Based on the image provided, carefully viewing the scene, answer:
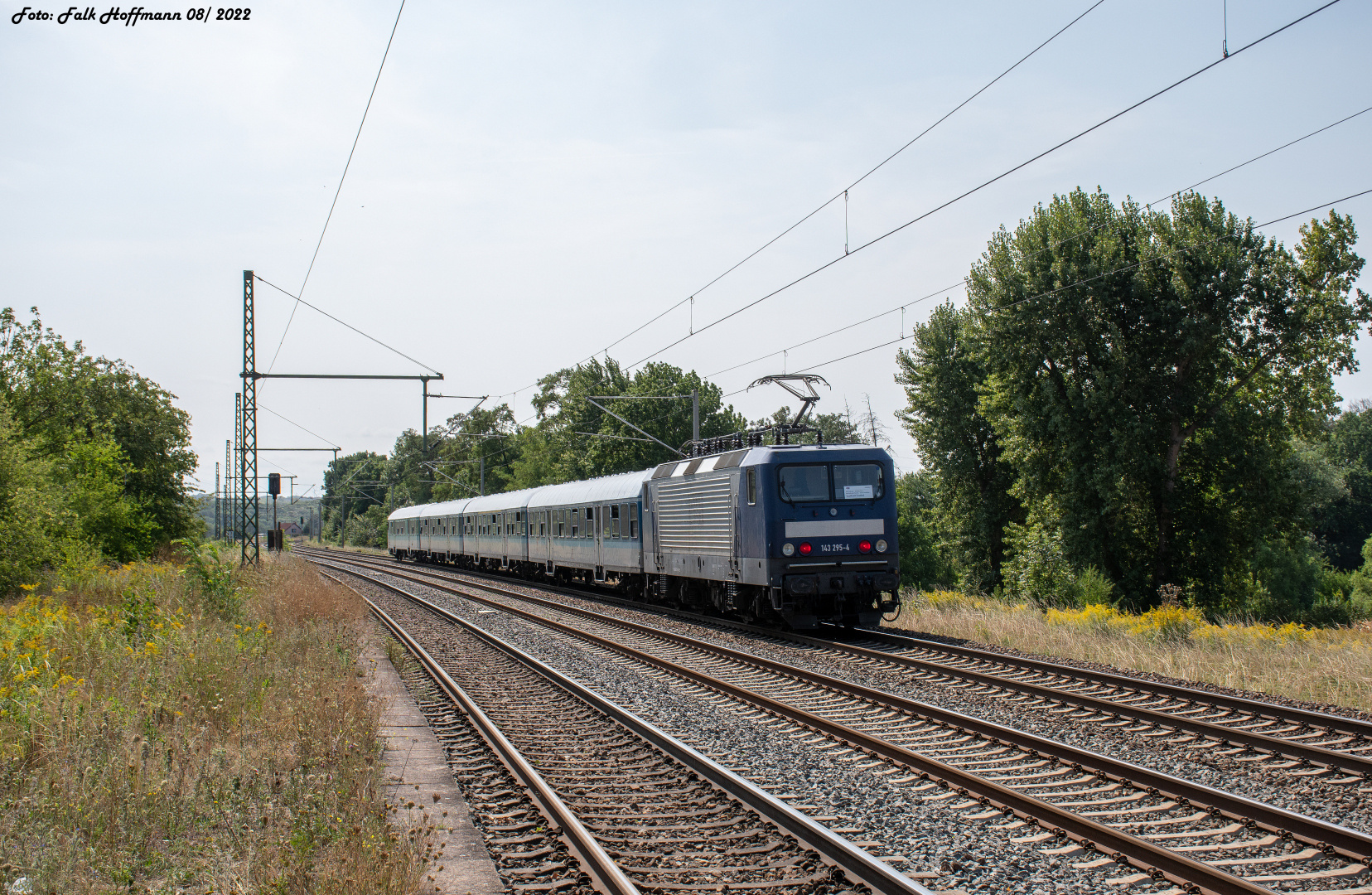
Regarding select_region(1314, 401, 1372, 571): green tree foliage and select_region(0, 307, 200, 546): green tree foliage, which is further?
select_region(1314, 401, 1372, 571): green tree foliage

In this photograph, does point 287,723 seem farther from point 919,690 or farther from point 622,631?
point 622,631

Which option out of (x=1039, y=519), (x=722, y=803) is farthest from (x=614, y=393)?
(x=722, y=803)

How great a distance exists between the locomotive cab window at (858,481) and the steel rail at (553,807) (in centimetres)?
735

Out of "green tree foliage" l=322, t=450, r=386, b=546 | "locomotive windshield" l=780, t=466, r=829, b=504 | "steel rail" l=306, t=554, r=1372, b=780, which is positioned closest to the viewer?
"steel rail" l=306, t=554, r=1372, b=780

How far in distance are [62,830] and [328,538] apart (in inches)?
4549

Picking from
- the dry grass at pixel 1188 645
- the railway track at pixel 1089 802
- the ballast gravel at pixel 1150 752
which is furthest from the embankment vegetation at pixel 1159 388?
the railway track at pixel 1089 802

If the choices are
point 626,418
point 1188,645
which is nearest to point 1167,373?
point 1188,645

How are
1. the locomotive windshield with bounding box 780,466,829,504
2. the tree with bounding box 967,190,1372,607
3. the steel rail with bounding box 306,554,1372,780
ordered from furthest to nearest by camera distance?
the tree with bounding box 967,190,1372,607 → the locomotive windshield with bounding box 780,466,829,504 → the steel rail with bounding box 306,554,1372,780

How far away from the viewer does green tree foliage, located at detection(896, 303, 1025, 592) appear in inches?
1688

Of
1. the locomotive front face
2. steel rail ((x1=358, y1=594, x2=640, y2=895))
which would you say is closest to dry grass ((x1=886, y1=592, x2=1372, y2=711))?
the locomotive front face

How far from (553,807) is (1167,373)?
29.5 meters

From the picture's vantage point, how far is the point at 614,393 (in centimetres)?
6794

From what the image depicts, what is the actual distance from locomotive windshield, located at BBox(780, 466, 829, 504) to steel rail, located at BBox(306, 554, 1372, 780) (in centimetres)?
252

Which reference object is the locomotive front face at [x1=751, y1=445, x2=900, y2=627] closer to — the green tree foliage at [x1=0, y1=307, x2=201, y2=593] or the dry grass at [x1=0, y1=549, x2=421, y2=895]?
the dry grass at [x1=0, y1=549, x2=421, y2=895]
